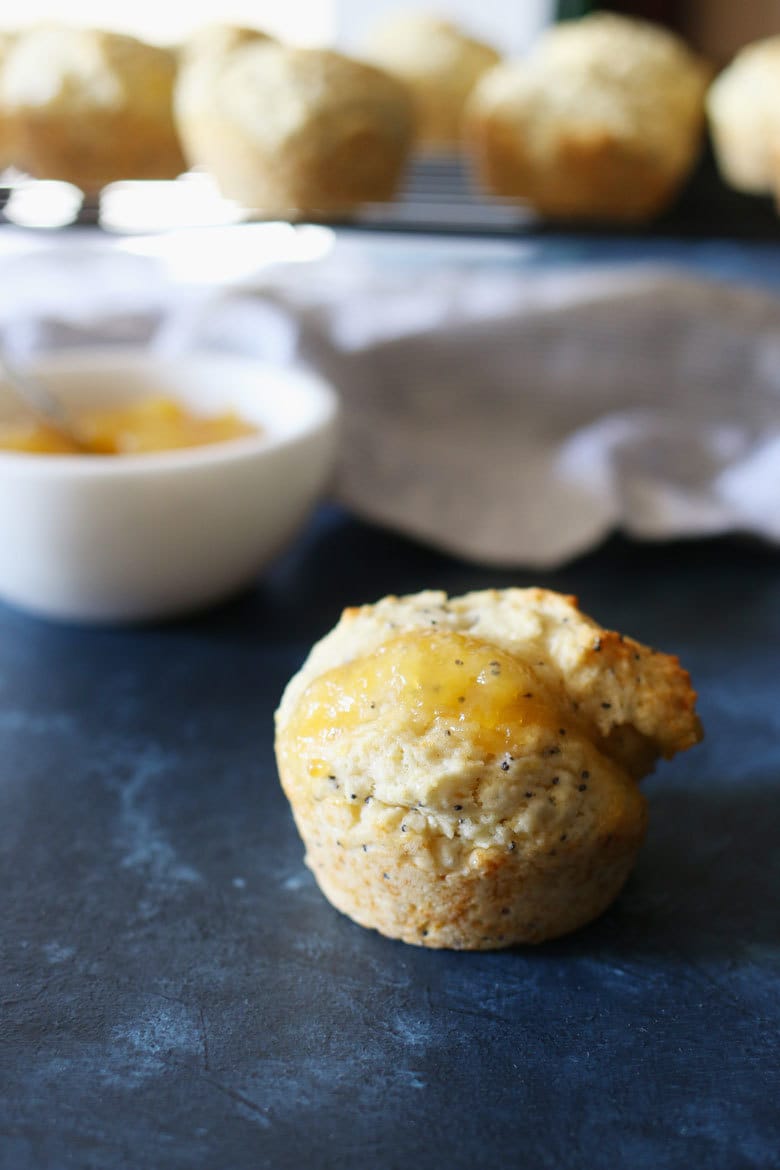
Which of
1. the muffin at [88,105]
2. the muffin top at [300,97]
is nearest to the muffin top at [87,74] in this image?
the muffin at [88,105]

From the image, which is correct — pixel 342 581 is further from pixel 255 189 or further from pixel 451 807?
pixel 451 807

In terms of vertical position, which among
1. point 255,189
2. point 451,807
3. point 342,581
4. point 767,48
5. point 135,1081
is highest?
point 767,48

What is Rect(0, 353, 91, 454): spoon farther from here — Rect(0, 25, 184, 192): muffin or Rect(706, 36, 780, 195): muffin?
Rect(706, 36, 780, 195): muffin

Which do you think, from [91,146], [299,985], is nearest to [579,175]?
[91,146]

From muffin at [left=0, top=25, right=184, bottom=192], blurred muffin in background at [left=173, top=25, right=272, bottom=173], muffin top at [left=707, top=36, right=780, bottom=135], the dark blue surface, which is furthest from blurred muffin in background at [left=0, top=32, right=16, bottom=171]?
muffin top at [left=707, top=36, right=780, bottom=135]

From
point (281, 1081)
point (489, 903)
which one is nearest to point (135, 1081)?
point (281, 1081)

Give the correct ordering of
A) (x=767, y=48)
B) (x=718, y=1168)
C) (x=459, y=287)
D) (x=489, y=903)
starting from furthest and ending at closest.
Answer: (x=459, y=287)
(x=767, y=48)
(x=489, y=903)
(x=718, y=1168)

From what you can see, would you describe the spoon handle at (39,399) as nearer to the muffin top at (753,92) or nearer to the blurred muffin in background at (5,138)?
the blurred muffin in background at (5,138)
